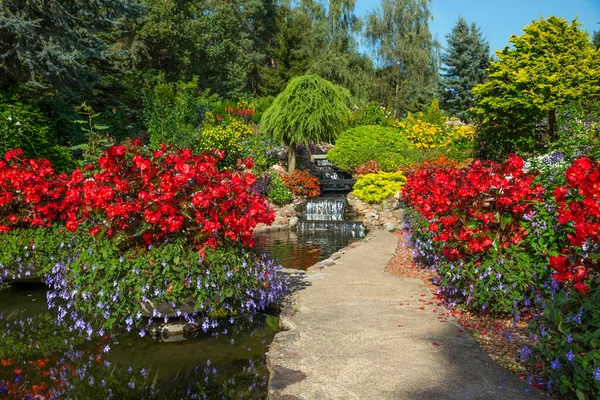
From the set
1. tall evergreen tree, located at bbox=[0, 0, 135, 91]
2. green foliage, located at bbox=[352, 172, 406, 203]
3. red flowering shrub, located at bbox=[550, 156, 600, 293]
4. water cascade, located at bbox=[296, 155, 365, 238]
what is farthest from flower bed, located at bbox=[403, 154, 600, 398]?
tall evergreen tree, located at bbox=[0, 0, 135, 91]

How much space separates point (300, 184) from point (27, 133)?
8.04 meters

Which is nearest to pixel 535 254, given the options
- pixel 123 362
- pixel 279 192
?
pixel 123 362

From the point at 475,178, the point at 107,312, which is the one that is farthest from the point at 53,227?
the point at 475,178

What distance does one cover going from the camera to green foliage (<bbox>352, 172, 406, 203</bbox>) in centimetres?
1354

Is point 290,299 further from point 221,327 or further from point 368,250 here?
point 368,250

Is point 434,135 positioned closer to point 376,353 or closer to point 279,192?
point 279,192

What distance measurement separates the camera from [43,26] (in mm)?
11664

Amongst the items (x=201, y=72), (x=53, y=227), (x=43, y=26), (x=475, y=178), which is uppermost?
(x=201, y=72)

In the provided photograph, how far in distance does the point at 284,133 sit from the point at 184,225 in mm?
11300

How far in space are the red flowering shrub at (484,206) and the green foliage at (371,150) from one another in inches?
418

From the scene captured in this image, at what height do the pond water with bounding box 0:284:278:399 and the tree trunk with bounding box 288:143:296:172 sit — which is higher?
the tree trunk with bounding box 288:143:296:172

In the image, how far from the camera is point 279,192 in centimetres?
1398

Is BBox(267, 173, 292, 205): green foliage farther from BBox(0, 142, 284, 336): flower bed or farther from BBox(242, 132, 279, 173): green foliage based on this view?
BBox(0, 142, 284, 336): flower bed

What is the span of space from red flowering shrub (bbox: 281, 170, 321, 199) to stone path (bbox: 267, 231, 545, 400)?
8.71 m
